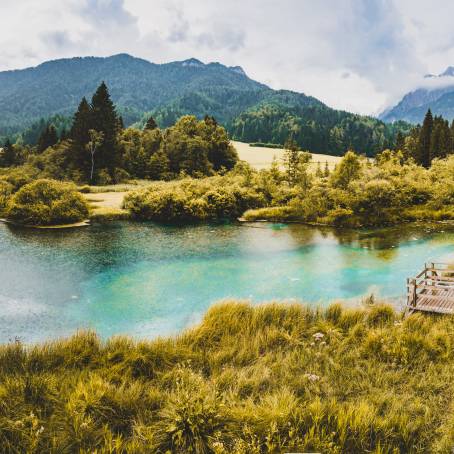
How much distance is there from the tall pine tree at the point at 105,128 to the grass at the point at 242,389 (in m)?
45.7

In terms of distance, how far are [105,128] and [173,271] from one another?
39.3 m

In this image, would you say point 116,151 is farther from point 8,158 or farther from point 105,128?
point 8,158

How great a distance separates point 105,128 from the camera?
51.7 m

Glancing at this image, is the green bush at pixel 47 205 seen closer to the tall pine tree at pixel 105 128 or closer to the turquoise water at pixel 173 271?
the turquoise water at pixel 173 271

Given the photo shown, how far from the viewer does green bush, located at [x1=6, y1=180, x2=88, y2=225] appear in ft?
92.1

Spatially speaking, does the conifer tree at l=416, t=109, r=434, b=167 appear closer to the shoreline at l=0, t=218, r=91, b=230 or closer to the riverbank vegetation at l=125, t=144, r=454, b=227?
the riverbank vegetation at l=125, t=144, r=454, b=227

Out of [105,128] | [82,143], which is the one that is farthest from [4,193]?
[105,128]

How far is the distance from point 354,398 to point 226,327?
12.9 ft

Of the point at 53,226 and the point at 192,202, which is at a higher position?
the point at 192,202

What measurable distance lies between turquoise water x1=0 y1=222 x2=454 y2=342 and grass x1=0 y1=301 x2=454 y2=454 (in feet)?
11.2

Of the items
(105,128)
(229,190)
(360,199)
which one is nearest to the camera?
(360,199)

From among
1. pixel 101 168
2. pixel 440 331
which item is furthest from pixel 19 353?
pixel 101 168

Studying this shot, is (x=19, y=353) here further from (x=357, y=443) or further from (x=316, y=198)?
(x=316, y=198)

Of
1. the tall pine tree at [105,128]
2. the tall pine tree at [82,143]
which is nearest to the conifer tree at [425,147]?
the tall pine tree at [105,128]
